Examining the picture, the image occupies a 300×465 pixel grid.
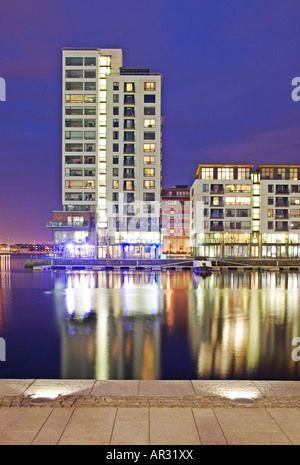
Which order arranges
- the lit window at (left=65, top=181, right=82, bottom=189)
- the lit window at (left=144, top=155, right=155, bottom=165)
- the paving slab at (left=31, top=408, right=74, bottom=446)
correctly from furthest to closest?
1. the lit window at (left=65, top=181, right=82, bottom=189)
2. the lit window at (left=144, top=155, right=155, bottom=165)
3. the paving slab at (left=31, top=408, right=74, bottom=446)

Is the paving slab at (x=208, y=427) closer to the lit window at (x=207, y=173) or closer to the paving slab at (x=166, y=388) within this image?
the paving slab at (x=166, y=388)

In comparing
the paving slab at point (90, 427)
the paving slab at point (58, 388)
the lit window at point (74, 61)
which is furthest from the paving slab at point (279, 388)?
the lit window at point (74, 61)

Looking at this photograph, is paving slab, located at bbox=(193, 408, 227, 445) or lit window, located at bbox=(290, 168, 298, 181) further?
lit window, located at bbox=(290, 168, 298, 181)

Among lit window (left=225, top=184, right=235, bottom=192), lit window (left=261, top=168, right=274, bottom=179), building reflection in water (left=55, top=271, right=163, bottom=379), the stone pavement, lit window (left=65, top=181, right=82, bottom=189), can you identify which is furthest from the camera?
lit window (left=261, top=168, right=274, bottom=179)

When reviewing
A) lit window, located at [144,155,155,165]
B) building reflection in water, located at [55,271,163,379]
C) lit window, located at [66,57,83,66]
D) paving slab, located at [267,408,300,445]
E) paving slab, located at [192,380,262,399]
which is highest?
lit window, located at [66,57,83,66]

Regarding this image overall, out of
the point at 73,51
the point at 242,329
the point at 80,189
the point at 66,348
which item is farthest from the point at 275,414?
the point at 73,51

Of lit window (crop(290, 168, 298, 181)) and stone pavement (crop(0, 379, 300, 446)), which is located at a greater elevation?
lit window (crop(290, 168, 298, 181))

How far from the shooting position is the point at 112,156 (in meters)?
95.2

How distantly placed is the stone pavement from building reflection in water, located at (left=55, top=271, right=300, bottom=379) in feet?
12.1

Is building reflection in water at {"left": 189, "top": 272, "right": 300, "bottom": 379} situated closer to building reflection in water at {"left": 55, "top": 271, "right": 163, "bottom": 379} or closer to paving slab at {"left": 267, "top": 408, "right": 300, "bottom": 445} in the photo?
building reflection in water at {"left": 55, "top": 271, "right": 163, "bottom": 379}

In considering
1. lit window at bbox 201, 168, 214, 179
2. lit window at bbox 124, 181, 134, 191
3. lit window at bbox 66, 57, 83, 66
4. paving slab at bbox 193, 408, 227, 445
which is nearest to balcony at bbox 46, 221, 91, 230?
lit window at bbox 124, 181, 134, 191

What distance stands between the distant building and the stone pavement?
113098mm

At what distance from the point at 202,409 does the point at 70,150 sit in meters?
A: 93.5

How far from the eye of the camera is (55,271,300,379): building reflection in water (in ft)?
47.6
